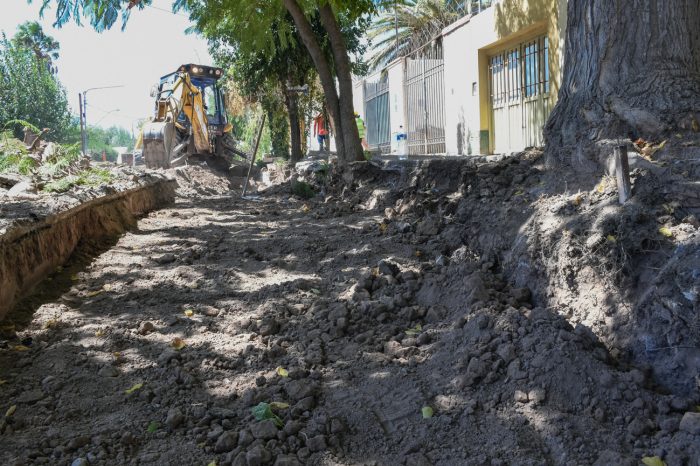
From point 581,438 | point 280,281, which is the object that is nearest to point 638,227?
point 581,438

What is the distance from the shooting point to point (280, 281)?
5.28 metres

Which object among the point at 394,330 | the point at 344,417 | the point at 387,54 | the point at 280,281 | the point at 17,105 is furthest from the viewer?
the point at 17,105

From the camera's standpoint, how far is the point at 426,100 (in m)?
16.5

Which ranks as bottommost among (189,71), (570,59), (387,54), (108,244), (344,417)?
(344,417)

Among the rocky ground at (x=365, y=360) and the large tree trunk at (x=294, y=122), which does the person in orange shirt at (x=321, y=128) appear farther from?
the rocky ground at (x=365, y=360)

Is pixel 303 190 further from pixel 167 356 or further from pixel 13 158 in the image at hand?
pixel 167 356

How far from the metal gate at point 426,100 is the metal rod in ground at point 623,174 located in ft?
38.5

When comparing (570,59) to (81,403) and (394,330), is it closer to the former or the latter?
(394,330)

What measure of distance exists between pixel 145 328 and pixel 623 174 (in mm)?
3144

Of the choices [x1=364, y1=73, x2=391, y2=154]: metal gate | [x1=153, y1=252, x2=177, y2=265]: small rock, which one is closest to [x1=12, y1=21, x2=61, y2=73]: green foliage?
[x1=364, y1=73, x2=391, y2=154]: metal gate

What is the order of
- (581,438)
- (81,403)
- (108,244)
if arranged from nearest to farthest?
1. (581,438)
2. (81,403)
3. (108,244)

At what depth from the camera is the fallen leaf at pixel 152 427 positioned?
116 inches

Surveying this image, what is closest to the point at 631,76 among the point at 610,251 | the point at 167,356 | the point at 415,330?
the point at 610,251

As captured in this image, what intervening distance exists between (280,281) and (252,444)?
2.60 meters
